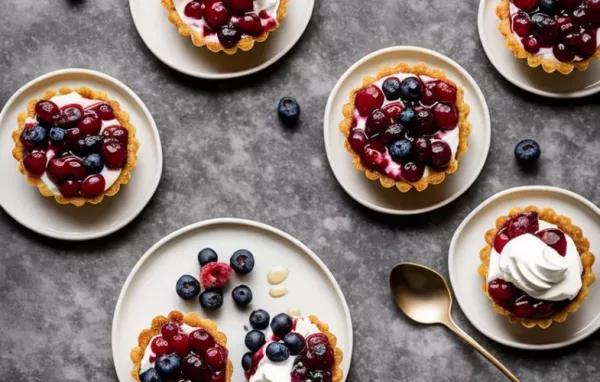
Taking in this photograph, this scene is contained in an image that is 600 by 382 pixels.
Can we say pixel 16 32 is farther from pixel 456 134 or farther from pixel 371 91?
pixel 456 134

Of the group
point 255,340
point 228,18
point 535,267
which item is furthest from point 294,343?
point 228,18

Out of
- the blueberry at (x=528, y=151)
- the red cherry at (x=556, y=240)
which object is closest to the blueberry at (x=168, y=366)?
the red cherry at (x=556, y=240)

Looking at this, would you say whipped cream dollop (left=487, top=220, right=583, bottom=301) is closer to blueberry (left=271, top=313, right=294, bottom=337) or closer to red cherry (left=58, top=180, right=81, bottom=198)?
blueberry (left=271, top=313, right=294, bottom=337)

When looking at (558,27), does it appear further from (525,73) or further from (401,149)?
(401,149)

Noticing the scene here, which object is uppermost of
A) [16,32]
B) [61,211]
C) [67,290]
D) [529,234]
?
[16,32]

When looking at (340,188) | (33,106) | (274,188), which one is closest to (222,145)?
(274,188)
